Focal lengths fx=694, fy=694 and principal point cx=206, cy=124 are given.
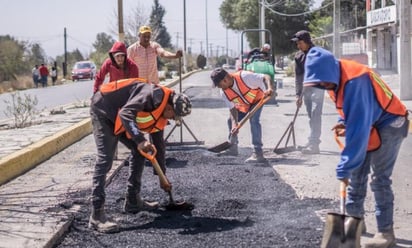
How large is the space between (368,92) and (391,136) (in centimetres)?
43

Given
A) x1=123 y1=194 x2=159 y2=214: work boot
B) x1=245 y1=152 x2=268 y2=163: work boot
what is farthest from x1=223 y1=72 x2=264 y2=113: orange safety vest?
x1=123 y1=194 x2=159 y2=214: work boot

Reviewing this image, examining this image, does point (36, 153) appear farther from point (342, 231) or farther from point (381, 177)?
point (342, 231)

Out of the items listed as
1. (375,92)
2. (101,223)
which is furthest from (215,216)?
(375,92)

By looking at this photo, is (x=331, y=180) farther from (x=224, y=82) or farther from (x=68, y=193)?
(x=68, y=193)

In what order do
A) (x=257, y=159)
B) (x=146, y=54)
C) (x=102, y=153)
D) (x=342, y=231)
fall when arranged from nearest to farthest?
(x=342, y=231)
(x=102, y=153)
(x=257, y=159)
(x=146, y=54)

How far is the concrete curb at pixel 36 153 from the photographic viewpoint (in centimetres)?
775

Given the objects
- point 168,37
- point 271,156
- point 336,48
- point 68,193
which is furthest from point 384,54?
point 168,37

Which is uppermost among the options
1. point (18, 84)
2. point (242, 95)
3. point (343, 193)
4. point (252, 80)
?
point (18, 84)

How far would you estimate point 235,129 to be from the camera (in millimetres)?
8539

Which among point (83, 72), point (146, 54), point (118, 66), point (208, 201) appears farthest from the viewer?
point (83, 72)

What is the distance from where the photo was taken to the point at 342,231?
428cm

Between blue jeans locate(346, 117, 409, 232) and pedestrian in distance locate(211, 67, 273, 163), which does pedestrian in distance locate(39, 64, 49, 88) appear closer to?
pedestrian in distance locate(211, 67, 273, 163)

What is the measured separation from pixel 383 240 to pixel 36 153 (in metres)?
5.42

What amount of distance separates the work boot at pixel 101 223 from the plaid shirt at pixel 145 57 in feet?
12.6
